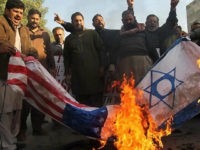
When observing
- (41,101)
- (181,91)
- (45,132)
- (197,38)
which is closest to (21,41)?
(41,101)

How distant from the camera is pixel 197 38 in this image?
7.31 m

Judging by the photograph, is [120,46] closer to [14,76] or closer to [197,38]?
[197,38]

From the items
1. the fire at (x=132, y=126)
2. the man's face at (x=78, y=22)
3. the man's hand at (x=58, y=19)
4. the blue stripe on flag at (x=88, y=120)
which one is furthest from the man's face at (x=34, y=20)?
the fire at (x=132, y=126)

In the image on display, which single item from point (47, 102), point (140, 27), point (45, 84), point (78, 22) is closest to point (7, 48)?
point (45, 84)

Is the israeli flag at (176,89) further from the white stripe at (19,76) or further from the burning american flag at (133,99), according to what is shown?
the white stripe at (19,76)

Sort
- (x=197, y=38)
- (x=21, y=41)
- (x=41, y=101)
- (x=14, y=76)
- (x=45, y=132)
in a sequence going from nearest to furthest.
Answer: (x=14, y=76) → (x=41, y=101) → (x=21, y=41) → (x=45, y=132) → (x=197, y=38)

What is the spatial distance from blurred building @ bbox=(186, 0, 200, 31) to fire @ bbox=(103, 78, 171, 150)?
2991 centimetres

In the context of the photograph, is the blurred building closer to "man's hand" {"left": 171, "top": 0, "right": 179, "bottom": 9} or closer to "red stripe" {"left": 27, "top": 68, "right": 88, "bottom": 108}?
"man's hand" {"left": 171, "top": 0, "right": 179, "bottom": 9}

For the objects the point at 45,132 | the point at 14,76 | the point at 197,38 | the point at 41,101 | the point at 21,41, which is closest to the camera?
the point at 14,76

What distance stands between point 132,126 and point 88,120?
72cm

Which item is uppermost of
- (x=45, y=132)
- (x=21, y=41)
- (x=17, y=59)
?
(x=21, y=41)

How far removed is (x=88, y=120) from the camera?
15.5ft

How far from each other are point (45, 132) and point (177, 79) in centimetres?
293

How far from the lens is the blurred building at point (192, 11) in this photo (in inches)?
1292
